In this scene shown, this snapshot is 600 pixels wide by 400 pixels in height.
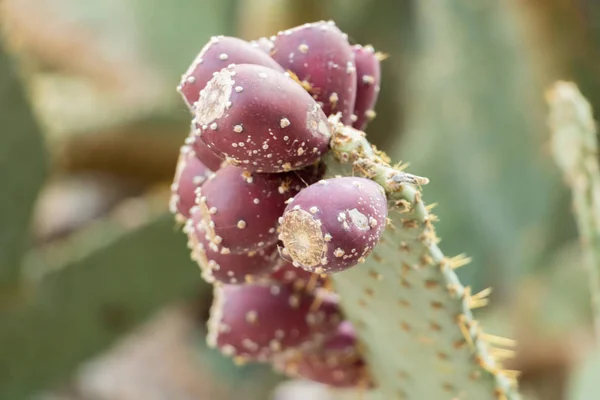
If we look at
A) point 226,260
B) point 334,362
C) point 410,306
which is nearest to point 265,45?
point 226,260

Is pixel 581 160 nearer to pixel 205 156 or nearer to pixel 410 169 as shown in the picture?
pixel 205 156

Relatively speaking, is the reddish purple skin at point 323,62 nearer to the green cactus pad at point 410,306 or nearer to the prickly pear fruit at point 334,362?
the green cactus pad at point 410,306

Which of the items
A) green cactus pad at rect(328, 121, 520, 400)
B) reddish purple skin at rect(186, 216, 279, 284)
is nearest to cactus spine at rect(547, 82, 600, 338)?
green cactus pad at rect(328, 121, 520, 400)

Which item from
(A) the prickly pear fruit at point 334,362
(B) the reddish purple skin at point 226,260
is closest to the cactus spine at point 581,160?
(A) the prickly pear fruit at point 334,362

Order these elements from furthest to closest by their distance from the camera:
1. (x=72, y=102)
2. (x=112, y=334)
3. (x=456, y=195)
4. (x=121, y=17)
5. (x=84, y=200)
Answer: (x=121, y=17)
(x=84, y=200)
(x=72, y=102)
(x=456, y=195)
(x=112, y=334)

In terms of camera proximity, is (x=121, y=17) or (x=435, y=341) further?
(x=121, y=17)

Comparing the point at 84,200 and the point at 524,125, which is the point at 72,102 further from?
the point at 524,125

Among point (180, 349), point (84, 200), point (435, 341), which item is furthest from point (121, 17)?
point (435, 341)

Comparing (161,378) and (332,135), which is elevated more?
(332,135)
